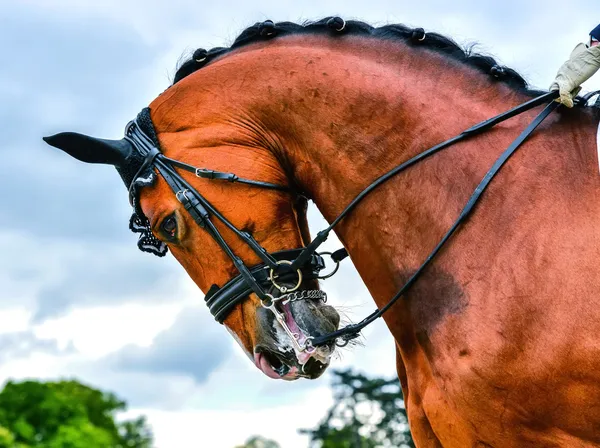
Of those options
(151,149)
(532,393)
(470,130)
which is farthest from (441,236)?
(151,149)

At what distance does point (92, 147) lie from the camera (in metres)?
5.68

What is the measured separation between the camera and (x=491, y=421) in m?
4.55

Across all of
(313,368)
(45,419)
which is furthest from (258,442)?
(313,368)

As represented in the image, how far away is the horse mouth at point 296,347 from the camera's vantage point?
17.1ft

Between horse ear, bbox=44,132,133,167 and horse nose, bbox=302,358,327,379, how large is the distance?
1.86 metres

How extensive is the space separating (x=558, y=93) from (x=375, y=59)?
116 centimetres

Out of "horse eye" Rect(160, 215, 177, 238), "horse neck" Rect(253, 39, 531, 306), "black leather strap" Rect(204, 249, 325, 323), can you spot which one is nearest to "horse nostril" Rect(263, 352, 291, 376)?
"black leather strap" Rect(204, 249, 325, 323)

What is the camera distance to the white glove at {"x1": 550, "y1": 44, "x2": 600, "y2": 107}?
476 centimetres

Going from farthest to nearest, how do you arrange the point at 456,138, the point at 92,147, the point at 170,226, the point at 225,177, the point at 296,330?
1. the point at 92,147
2. the point at 170,226
3. the point at 225,177
4. the point at 296,330
5. the point at 456,138

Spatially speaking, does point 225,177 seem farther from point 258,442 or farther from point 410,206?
point 258,442

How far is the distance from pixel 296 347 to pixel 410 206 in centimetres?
111

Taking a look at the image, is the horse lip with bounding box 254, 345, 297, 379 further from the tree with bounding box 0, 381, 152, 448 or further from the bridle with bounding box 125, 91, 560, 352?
the tree with bounding box 0, 381, 152, 448

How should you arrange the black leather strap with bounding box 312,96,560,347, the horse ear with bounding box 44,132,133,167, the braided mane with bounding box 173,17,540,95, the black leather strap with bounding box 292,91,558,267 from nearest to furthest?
the black leather strap with bounding box 312,96,560,347 < the black leather strap with bounding box 292,91,558,267 < the braided mane with bounding box 173,17,540,95 < the horse ear with bounding box 44,132,133,167

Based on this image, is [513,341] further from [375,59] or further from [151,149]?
[151,149]
